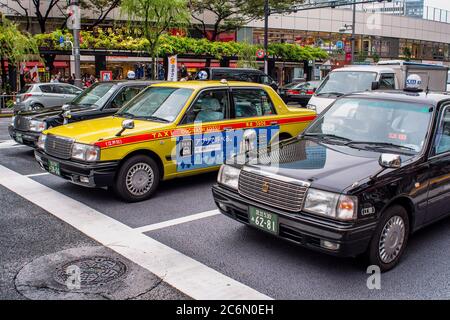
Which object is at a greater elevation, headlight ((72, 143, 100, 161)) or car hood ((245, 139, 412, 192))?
car hood ((245, 139, 412, 192))

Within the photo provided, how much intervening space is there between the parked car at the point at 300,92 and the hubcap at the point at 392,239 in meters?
18.6

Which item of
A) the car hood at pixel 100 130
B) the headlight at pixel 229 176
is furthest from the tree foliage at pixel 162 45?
the headlight at pixel 229 176

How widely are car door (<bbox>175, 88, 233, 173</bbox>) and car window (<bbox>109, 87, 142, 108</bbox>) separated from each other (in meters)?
2.77

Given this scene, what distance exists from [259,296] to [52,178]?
17.9ft

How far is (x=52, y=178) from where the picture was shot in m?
8.23

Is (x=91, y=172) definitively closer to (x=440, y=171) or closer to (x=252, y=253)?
(x=252, y=253)

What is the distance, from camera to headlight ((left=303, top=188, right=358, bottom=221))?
4.08 m

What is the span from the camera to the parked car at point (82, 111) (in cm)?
930

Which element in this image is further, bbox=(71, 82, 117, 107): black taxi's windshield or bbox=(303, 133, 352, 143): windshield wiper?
bbox=(71, 82, 117, 107): black taxi's windshield

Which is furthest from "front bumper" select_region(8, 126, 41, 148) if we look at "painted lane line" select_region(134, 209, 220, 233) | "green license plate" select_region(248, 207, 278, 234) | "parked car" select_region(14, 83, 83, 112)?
"parked car" select_region(14, 83, 83, 112)

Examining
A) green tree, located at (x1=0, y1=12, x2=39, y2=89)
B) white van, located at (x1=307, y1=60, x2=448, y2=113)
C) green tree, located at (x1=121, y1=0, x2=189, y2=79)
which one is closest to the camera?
white van, located at (x1=307, y1=60, x2=448, y2=113)

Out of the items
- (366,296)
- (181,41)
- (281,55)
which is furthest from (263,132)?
(281,55)

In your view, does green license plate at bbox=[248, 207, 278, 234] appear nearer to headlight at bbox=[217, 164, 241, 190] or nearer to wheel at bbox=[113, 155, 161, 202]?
→ headlight at bbox=[217, 164, 241, 190]
